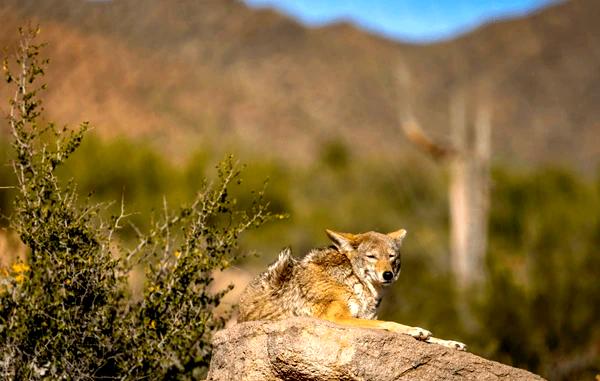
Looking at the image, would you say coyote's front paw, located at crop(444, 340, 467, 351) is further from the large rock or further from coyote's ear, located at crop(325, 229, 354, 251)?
coyote's ear, located at crop(325, 229, 354, 251)

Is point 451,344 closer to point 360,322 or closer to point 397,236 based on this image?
point 360,322

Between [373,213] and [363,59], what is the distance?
57.6 meters

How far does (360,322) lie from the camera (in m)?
7.84

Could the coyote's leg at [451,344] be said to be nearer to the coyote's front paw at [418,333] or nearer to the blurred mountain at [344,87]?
the coyote's front paw at [418,333]

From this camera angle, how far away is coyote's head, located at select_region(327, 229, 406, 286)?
27.3ft

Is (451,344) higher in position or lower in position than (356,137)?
lower

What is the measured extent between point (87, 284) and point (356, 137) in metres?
81.5

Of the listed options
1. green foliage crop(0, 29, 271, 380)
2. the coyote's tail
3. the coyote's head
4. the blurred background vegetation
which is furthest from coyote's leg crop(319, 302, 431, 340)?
the blurred background vegetation

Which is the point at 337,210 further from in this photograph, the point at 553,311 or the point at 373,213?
the point at 553,311

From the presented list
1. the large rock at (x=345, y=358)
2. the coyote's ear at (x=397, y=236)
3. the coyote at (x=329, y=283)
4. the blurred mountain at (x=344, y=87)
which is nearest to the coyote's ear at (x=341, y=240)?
the coyote at (x=329, y=283)

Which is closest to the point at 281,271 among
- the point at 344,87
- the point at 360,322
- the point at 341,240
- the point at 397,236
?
the point at 341,240

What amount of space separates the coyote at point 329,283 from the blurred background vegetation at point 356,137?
1343 mm

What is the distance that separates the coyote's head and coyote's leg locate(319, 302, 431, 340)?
0.33 metres

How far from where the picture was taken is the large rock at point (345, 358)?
24.2ft
